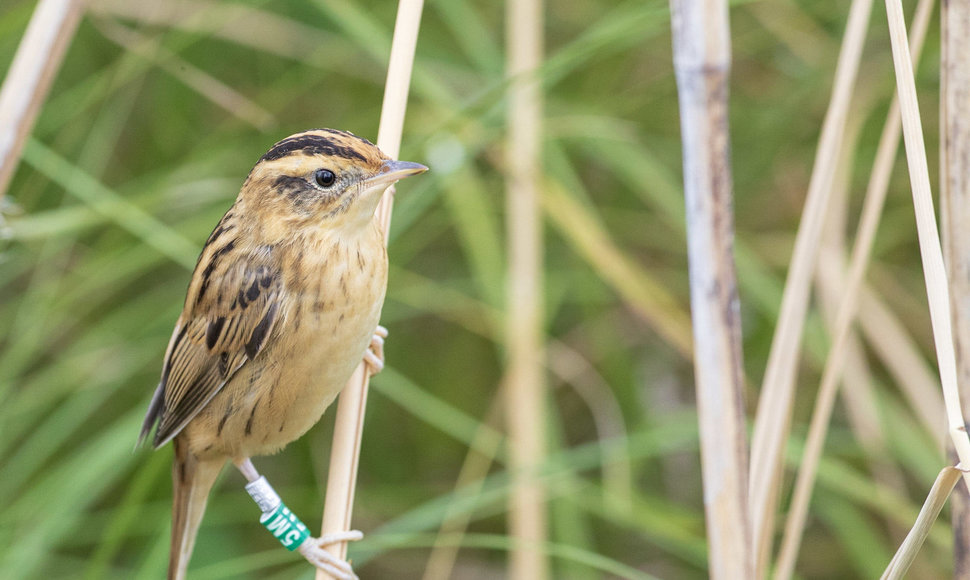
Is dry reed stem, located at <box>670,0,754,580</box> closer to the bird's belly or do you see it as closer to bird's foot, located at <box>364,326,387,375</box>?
the bird's belly

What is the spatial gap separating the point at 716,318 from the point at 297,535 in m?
1.23

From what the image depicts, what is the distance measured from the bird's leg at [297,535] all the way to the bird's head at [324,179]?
691mm

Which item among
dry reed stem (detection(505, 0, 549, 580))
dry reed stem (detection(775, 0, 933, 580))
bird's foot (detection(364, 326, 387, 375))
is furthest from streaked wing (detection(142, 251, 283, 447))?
dry reed stem (detection(775, 0, 933, 580))

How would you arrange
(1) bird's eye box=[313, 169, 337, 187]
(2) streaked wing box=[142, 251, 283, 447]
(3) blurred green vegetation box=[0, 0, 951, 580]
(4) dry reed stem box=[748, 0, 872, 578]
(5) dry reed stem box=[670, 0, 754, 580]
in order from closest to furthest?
(5) dry reed stem box=[670, 0, 754, 580], (4) dry reed stem box=[748, 0, 872, 578], (1) bird's eye box=[313, 169, 337, 187], (2) streaked wing box=[142, 251, 283, 447], (3) blurred green vegetation box=[0, 0, 951, 580]

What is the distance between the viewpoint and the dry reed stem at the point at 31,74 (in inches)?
83.2

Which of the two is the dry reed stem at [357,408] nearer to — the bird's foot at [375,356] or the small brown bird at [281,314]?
the small brown bird at [281,314]

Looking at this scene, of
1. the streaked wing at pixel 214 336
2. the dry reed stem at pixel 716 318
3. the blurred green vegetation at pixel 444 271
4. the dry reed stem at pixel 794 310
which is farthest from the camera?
the blurred green vegetation at pixel 444 271

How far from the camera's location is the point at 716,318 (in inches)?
69.5

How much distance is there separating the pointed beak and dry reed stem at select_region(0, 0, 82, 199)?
0.73m

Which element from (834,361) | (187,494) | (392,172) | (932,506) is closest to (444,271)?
(187,494)

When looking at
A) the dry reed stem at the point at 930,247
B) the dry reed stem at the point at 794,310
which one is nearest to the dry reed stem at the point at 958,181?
the dry reed stem at the point at 930,247

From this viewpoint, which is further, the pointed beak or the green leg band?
the green leg band

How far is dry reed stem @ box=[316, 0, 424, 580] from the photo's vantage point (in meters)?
2.12

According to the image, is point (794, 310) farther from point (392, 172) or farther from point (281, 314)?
point (281, 314)
